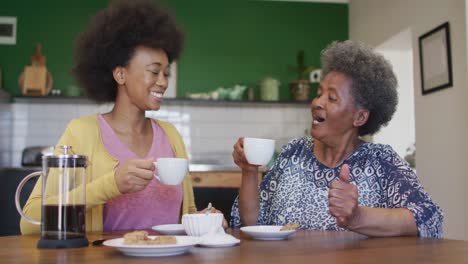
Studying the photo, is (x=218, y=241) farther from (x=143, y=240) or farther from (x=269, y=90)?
(x=269, y=90)

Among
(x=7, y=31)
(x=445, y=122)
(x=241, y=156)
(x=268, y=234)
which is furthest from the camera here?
(x=7, y=31)

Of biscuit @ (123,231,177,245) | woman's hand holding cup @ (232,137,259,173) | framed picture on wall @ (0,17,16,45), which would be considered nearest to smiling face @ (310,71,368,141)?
woman's hand holding cup @ (232,137,259,173)

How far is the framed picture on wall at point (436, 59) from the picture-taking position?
3500mm

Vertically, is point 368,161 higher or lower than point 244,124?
lower

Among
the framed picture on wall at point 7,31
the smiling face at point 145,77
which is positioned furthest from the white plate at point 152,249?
the framed picture on wall at point 7,31

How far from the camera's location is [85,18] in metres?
5.26

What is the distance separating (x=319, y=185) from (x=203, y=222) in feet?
2.13

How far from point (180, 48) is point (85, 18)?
135 inches

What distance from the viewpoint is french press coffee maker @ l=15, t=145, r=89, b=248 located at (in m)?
1.19

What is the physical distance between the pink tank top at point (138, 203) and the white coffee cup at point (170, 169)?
1.57ft

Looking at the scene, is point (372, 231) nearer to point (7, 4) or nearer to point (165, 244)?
point (165, 244)

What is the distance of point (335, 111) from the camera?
1875mm

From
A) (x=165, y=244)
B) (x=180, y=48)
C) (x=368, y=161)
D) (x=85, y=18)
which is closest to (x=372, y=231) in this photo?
(x=368, y=161)

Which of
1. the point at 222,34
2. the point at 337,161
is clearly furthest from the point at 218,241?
the point at 222,34
